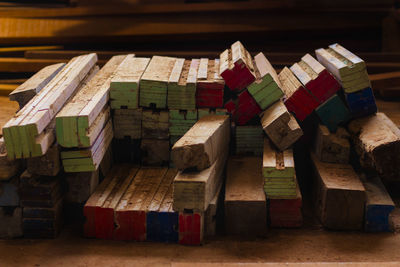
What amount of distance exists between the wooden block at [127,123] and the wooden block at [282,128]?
1.26 metres

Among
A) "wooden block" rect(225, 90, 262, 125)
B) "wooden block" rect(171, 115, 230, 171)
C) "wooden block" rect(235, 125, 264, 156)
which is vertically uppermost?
"wooden block" rect(225, 90, 262, 125)

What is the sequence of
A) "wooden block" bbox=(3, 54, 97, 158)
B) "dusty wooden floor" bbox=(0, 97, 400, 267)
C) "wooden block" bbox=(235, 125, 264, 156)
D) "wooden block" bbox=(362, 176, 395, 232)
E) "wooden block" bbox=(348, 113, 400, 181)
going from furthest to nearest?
"wooden block" bbox=(235, 125, 264, 156)
"wooden block" bbox=(362, 176, 395, 232)
"wooden block" bbox=(348, 113, 400, 181)
"dusty wooden floor" bbox=(0, 97, 400, 267)
"wooden block" bbox=(3, 54, 97, 158)

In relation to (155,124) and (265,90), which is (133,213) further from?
(265,90)

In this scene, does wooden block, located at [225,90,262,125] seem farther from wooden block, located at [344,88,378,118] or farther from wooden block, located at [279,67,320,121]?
wooden block, located at [344,88,378,118]

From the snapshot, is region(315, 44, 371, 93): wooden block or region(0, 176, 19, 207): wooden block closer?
region(0, 176, 19, 207): wooden block

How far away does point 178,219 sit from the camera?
175 inches

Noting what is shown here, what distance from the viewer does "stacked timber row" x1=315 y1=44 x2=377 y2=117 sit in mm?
4934

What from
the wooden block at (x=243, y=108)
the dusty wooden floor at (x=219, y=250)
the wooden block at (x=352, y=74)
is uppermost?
the wooden block at (x=352, y=74)

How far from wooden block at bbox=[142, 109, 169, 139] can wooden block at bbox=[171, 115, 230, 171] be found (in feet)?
1.33

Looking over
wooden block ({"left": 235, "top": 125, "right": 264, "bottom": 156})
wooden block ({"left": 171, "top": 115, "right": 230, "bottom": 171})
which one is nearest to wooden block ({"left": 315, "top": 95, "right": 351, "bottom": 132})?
wooden block ({"left": 235, "top": 125, "right": 264, "bottom": 156})

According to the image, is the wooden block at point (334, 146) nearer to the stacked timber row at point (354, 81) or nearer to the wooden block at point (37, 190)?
the stacked timber row at point (354, 81)

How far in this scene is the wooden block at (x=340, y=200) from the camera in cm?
456

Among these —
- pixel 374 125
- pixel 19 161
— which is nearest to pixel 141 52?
pixel 19 161

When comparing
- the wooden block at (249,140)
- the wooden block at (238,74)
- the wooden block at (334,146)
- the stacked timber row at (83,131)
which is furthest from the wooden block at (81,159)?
the wooden block at (334,146)
